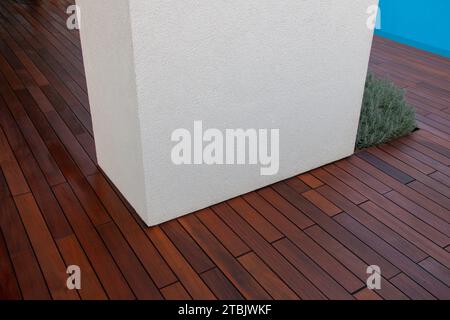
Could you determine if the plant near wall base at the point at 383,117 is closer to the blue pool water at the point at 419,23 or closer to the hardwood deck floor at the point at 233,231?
the hardwood deck floor at the point at 233,231

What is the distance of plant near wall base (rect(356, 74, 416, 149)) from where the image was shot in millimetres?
2922

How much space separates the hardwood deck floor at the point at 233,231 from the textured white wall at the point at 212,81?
0.16 m

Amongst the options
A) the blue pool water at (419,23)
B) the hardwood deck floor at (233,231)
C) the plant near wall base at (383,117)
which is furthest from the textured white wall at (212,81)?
the blue pool water at (419,23)

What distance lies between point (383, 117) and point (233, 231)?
4.95 feet

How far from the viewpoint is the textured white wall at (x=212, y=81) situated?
5.92 ft

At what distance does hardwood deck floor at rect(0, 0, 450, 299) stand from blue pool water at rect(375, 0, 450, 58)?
6.54 ft

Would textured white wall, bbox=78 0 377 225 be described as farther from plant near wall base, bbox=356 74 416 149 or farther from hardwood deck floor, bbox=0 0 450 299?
plant near wall base, bbox=356 74 416 149

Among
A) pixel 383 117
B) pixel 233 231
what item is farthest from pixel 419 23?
pixel 233 231

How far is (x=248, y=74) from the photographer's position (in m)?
2.10

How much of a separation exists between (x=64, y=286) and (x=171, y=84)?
966 millimetres

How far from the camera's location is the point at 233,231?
2158 millimetres

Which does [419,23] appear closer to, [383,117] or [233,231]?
[383,117]

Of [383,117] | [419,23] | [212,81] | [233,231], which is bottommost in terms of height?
[233,231]

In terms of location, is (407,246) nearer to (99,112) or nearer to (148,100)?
(148,100)
